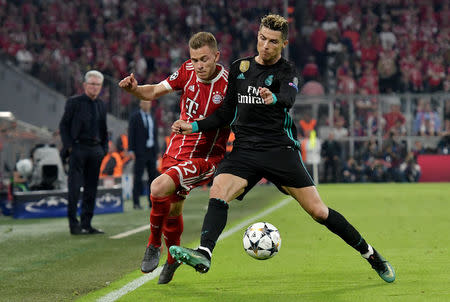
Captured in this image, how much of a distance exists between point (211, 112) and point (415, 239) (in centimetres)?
400

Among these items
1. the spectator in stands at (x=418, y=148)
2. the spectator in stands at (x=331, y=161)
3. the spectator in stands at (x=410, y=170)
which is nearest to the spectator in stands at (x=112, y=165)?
the spectator in stands at (x=331, y=161)

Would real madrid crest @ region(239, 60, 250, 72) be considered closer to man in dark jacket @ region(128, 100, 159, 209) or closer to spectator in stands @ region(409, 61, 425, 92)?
man in dark jacket @ region(128, 100, 159, 209)

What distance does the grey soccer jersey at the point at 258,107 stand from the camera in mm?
6062

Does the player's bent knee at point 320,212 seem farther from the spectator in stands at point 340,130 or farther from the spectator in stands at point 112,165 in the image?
the spectator in stands at point 340,130

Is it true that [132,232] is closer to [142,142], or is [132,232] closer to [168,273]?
[168,273]

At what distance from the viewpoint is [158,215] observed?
21.4ft

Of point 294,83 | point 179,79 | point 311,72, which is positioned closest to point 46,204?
point 179,79

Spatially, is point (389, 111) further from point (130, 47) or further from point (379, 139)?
point (130, 47)

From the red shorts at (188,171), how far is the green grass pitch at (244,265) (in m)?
0.79

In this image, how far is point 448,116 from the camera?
28.0 m

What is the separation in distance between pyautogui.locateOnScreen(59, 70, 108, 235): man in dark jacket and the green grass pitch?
0.42 m

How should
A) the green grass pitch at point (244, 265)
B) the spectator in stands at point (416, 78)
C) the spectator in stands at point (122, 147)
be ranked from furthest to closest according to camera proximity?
the spectator in stands at point (416, 78), the spectator in stands at point (122, 147), the green grass pitch at point (244, 265)

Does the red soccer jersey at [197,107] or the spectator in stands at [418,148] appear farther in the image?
the spectator in stands at [418,148]

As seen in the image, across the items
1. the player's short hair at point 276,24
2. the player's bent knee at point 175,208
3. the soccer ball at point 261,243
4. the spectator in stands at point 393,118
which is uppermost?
the player's short hair at point 276,24
